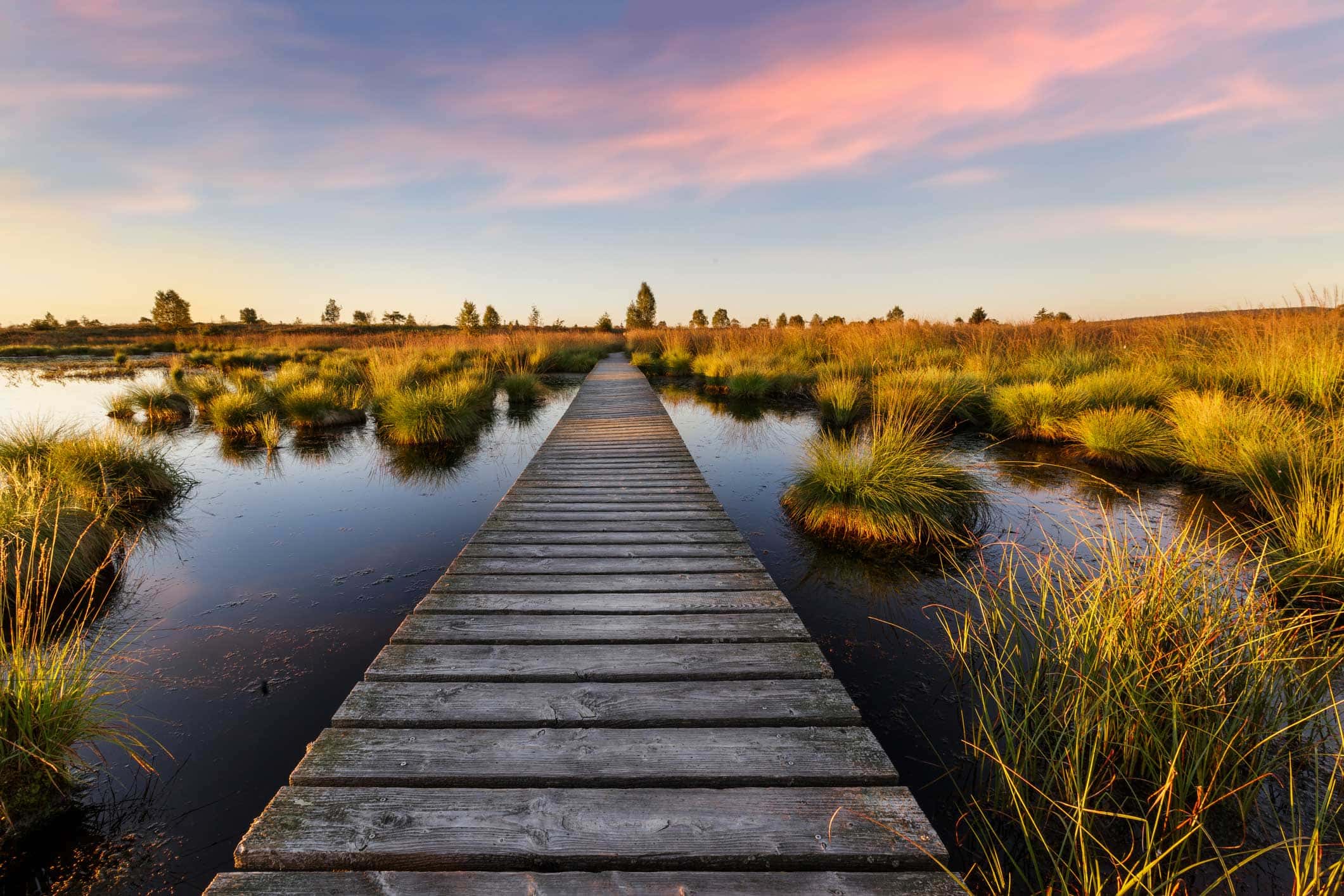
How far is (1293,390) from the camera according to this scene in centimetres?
630

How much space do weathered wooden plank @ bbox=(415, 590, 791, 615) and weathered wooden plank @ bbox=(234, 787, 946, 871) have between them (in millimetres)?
1100

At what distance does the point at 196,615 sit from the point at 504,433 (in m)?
5.80

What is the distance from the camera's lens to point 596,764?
1675mm

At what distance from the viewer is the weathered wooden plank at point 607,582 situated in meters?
2.90

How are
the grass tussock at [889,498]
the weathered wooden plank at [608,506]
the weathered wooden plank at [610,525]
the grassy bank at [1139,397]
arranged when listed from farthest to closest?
1. the grass tussock at [889,498]
2. the weathered wooden plank at [608,506]
3. the grassy bank at [1139,397]
4. the weathered wooden plank at [610,525]

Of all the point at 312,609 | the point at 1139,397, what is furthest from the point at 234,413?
the point at 1139,397

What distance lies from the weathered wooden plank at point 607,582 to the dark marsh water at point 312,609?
66cm

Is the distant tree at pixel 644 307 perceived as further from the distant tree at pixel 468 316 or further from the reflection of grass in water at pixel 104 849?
the reflection of grass in water at pixel 104 849

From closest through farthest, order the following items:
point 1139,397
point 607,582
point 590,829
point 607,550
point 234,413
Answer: point 590,829, point 607,582, point 607,550, point 1139,397, point 234,413

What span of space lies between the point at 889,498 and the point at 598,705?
132 inches

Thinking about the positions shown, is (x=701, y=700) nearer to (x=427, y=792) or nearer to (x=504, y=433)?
(x=427, y=792)

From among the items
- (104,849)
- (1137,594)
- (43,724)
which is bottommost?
(104,849)

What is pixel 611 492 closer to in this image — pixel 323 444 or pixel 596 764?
pixel 596 764

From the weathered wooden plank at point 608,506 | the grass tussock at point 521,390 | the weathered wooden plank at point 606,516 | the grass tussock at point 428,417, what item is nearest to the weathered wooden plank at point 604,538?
the weathered wooden plank at point 606,516
